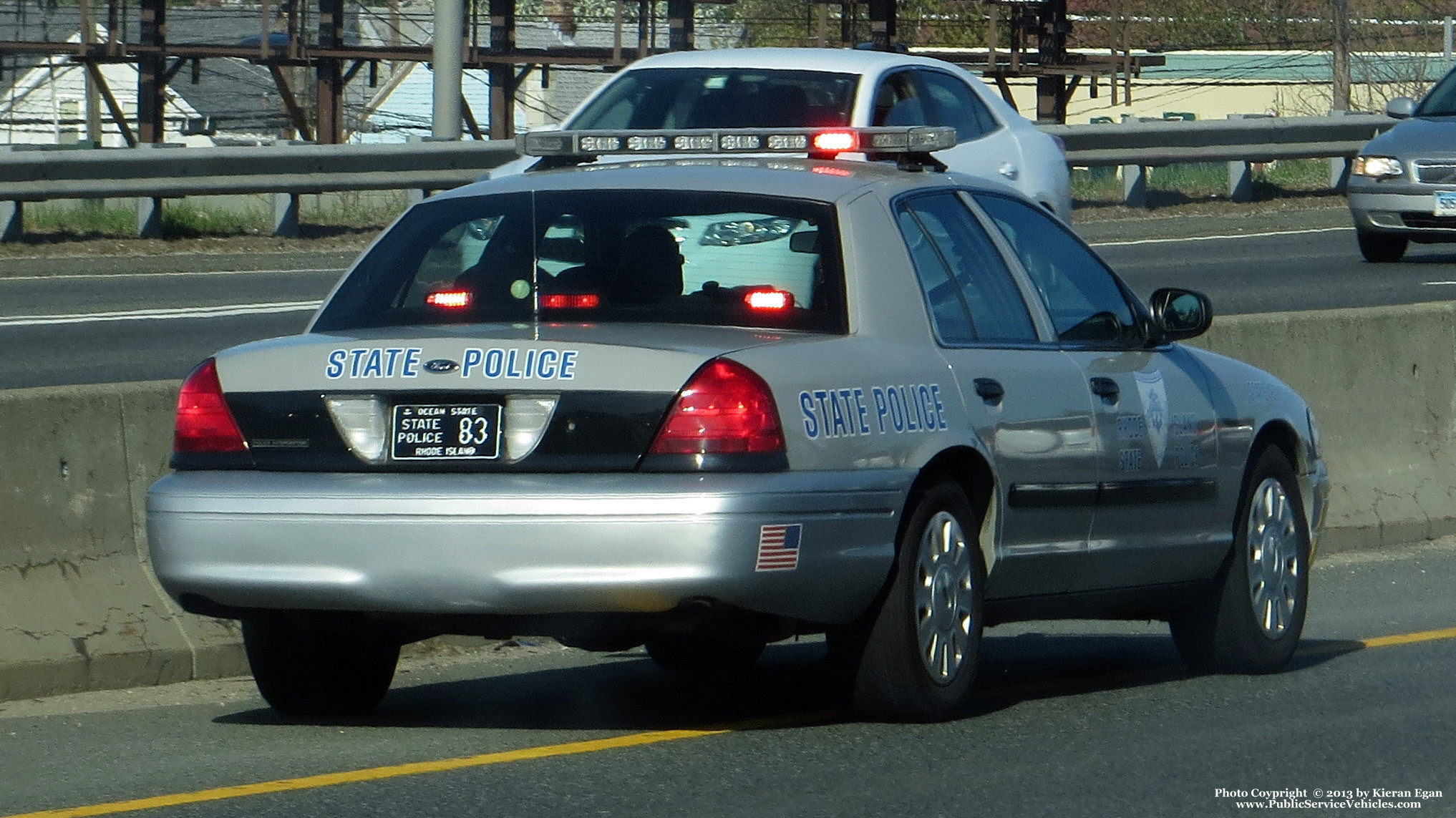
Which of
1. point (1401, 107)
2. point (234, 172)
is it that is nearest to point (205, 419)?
point (234, 172)

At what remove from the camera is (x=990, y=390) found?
647cm

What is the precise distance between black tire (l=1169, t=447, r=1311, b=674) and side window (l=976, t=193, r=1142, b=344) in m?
0.72

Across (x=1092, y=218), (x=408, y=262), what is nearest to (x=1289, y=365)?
(x=408, y=262)

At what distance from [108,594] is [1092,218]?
1833 cm

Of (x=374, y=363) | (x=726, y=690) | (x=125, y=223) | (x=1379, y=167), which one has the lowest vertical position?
(x=125, y=223)

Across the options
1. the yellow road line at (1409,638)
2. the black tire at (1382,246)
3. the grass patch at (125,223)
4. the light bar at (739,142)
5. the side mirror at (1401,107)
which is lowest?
the grass patch at (125,223)

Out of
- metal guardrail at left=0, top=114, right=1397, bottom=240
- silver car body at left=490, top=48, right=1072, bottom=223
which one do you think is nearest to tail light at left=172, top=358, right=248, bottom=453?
silver car body at left=490, top=48, right=1072, bottom=223

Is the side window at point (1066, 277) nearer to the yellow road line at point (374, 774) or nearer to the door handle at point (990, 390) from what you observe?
the door handle at point (990, 390)

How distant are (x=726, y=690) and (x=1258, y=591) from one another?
→ 5.56 feet

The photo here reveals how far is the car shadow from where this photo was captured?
6523 mm

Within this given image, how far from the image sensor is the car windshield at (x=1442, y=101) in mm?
20547

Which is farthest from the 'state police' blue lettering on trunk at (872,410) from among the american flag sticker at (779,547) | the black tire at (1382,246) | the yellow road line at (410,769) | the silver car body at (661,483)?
the black tire at (1382,246)

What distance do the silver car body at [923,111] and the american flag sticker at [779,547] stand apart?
5929mm

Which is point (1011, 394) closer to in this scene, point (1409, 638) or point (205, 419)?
point (205, 419)
